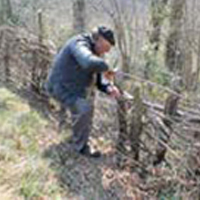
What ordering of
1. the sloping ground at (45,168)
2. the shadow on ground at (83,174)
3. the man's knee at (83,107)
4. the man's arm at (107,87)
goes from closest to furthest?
the sloping ground at (45,168), the shadow on ground at (83,174), the man's arm at (107,87), the man's knee at (83,107)

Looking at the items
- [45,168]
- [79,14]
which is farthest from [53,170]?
[79,14]

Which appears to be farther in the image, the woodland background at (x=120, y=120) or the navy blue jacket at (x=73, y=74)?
the navy blue jacket at (x=73, y=74)

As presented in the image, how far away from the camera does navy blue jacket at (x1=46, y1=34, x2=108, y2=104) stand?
5.20 m

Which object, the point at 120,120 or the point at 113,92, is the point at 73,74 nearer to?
the point at 113,92

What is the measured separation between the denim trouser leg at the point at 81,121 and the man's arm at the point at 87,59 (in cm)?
Answer: 51

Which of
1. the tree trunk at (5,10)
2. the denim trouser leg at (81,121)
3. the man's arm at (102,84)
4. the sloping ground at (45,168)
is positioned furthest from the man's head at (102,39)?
the tree trunk at (5,10)

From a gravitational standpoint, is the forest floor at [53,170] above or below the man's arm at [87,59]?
below

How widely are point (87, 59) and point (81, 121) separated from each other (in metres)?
0.77

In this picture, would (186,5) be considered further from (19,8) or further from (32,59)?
(19,8)

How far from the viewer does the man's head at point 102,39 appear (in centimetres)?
517

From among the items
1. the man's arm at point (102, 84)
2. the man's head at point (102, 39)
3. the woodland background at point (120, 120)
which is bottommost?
the woodland background at point (120, 120)

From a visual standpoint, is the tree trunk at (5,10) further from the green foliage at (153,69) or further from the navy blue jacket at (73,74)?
the navy blue jacket at (73,74)

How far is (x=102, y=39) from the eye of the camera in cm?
520

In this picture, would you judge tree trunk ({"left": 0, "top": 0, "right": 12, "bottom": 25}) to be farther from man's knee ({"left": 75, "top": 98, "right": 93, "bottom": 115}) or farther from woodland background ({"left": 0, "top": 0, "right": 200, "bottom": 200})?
man's knee ({"left": 75, "top": 98, "right": 93, "bottom": 115})
